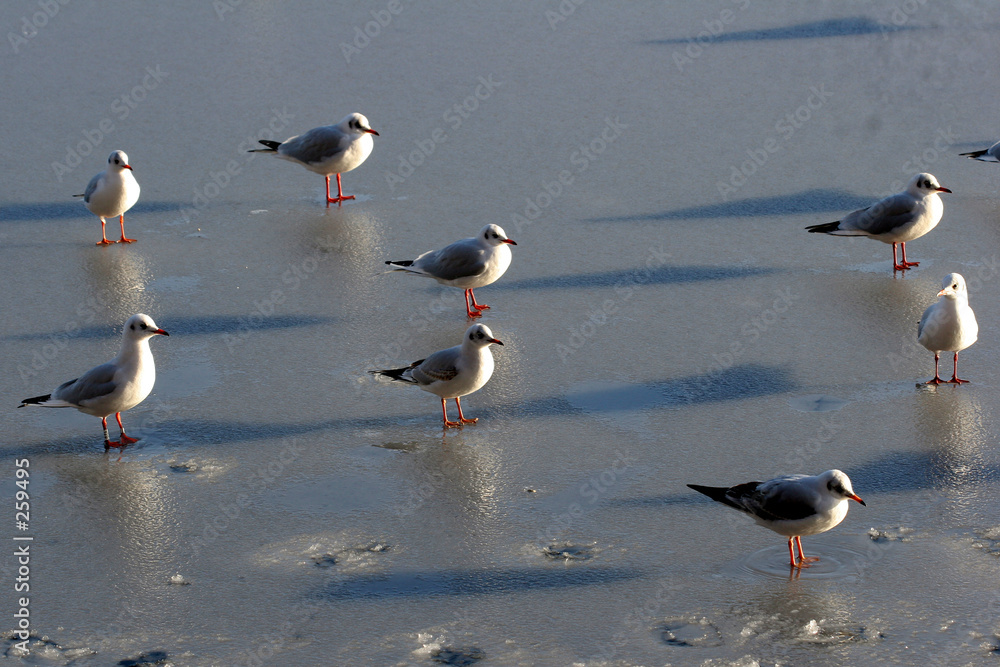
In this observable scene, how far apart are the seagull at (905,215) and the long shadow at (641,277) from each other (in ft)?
2.42

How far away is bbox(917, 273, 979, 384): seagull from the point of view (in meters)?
6.91

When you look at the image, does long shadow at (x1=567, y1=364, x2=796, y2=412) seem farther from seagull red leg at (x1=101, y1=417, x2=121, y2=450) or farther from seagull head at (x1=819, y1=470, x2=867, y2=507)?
seagull red leg at (x1=101, y1=417, x2=121, y2=450)

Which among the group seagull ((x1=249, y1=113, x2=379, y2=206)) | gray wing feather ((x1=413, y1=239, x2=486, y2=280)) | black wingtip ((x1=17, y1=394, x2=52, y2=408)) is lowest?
black wingtip ((x1=17, y1=394, x2=52, y2=408))

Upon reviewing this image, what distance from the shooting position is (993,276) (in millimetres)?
8477

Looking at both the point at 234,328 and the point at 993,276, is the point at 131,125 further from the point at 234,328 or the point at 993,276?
the point at 993,276

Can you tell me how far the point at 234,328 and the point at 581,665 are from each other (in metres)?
4.07

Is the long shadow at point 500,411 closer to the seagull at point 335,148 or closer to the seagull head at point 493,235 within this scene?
the seagull head at point 493,235

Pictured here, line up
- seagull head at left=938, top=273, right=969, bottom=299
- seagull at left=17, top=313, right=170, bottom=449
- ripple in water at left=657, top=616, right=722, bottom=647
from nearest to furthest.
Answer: ripple in water at left=657, top=616, right=722, bottom=647
seagull at left=17, top=313, right=170, bottom=449
seagull head at left=938, top=273, right=969, bottom=299

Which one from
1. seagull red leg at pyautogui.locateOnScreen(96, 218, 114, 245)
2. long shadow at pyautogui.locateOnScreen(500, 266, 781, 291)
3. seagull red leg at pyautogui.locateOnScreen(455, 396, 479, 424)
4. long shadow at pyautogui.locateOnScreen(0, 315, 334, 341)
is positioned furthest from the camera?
seagull red leg at pyautogui.locateOnScreen(96, 218, 114, 245)

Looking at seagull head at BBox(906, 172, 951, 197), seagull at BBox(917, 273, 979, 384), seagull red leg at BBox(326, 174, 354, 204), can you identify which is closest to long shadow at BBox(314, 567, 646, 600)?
seagull at BBox(917, 273, 979, 384)

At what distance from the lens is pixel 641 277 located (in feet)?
28.2

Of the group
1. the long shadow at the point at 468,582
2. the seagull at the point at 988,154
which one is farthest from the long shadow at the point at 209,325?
the seagull at the point at 988,154

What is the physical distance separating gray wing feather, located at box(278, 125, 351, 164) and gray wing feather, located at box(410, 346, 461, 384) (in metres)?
3.90

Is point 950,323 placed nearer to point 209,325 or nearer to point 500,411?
point 500,411
